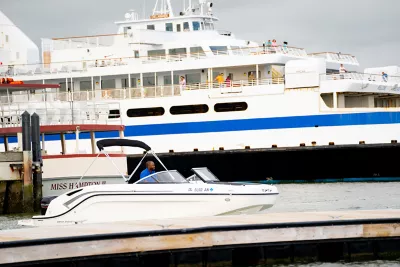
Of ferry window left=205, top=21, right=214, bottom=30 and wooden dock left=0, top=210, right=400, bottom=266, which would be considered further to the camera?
ferry window left=205, top=21, right=214, bottom=30

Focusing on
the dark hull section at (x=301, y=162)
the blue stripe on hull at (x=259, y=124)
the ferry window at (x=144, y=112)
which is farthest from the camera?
the ferry window at (x=144, y=112)

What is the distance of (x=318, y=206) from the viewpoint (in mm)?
25516

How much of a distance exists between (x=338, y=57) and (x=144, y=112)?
29.2 ft

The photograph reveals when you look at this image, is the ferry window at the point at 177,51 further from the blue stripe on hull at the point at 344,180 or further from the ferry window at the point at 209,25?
the blue stripe on hull at the point at 344,180

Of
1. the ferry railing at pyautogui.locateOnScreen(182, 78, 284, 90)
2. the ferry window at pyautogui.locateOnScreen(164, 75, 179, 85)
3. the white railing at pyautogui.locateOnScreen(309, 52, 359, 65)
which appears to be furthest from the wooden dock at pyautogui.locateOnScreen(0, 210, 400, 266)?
the white railing at pyautogui.locateOnScreen(309, 52, 359, 65)

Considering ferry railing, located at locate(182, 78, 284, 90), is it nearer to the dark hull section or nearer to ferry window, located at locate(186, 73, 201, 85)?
ferry window, located at locate(186, 73, 201, 85)

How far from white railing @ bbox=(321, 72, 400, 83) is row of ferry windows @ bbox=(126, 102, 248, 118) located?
344cm

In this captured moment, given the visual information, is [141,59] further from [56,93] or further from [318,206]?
[318,206]

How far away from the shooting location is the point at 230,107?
121 feet

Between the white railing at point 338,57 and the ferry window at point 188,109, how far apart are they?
252 inches

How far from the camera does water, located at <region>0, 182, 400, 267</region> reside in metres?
24.6

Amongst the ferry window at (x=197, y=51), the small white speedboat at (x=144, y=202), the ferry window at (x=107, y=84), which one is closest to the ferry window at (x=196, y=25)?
the ferry window at (x=197, y=51)

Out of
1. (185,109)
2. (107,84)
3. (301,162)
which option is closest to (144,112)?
(185,109)

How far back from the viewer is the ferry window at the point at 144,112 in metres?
38.0
